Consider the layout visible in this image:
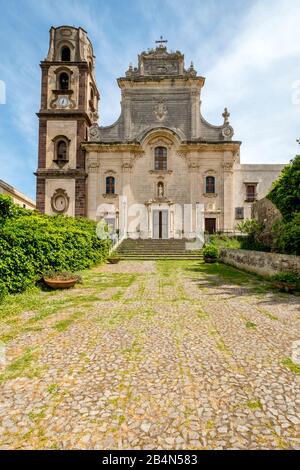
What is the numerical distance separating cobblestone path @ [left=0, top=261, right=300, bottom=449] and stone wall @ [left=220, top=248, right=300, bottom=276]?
3696 millimetres

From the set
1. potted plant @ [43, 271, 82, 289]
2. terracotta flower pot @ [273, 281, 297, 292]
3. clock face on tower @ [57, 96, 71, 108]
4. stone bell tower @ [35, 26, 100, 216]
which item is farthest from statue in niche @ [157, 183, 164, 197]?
terracotta flower pot @ [273, 281, 297, 292]

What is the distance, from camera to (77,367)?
12.6 feet

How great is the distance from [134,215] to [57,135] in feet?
39.2

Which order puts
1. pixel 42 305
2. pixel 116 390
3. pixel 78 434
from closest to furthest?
pixel 78 434
pixel 116 390
pixel 42 305

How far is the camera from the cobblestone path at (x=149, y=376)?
2570mm

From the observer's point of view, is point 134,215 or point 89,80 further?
point 89,80

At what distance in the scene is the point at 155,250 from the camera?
829 inches

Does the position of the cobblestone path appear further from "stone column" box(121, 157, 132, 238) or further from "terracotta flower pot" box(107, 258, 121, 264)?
"stone column" box(121, 157, 132, 238)

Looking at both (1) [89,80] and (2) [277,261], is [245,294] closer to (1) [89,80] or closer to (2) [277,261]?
(2) [277,261]

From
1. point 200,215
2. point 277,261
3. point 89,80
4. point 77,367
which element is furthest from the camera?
point 89,80

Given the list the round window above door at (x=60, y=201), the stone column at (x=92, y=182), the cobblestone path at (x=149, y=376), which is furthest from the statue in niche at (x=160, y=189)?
the cobblestone path at (x=149, y=376)

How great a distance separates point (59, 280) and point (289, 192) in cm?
1104
